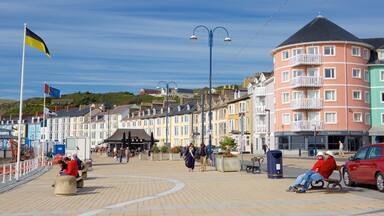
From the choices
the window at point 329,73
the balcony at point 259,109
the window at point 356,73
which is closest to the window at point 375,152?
the window at point 329,73

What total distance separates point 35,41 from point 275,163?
12716mm

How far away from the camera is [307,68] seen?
62.5 metres

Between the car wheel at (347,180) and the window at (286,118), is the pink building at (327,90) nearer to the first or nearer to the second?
the window at (286,118)

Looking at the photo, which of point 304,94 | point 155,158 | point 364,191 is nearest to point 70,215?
point 364,191

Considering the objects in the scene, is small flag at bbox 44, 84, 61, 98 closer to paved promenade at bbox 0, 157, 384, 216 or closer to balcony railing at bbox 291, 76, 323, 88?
paved promenade at bbox 0, 157, 384, 216

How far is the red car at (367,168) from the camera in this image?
15961 mm

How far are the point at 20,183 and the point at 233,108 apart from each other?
62.4 meters

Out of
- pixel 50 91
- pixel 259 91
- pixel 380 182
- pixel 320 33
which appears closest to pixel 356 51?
pixel 320 33

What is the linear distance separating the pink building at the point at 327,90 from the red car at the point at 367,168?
1675 inches

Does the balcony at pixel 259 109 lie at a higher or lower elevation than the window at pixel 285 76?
lower

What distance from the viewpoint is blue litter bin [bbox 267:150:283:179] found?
2093cm

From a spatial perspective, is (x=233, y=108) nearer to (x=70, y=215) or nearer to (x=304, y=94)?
(x=304, y=94)

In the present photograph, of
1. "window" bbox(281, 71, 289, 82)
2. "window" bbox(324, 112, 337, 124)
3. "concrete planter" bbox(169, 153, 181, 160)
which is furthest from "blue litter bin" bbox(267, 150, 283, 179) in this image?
"window" bbox(281, 71, 289, 82)

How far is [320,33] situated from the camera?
6275 centimetres
